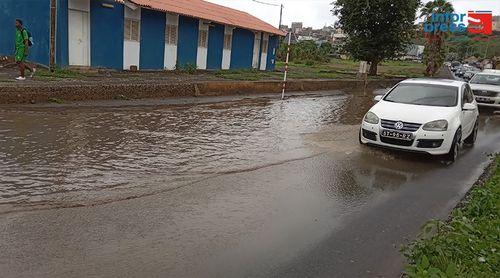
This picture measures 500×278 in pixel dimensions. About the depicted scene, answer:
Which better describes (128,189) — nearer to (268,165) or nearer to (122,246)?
A: (122,246)

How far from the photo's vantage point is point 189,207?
5352 millimetres

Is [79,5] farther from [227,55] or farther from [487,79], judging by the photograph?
[487,79]

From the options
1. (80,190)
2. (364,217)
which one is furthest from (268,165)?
(80,190)

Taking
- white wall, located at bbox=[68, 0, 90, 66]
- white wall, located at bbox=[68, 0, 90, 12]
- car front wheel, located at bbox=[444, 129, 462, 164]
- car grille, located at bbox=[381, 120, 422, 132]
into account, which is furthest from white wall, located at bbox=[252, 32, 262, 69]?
car grille, located at bbox=[381, 120, 422, 132]

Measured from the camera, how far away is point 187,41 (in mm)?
23219

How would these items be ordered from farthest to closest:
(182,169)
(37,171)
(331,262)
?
(182,169), (37,171), (331,262)

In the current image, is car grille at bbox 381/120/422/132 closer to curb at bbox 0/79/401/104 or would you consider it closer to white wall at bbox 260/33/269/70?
curb at bbox 0/79/401/104

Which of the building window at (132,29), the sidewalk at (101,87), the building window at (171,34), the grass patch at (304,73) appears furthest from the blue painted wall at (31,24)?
the grass patch at (304,73)

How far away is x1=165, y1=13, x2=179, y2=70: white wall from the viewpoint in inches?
862

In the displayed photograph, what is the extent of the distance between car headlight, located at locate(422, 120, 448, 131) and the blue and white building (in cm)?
1192

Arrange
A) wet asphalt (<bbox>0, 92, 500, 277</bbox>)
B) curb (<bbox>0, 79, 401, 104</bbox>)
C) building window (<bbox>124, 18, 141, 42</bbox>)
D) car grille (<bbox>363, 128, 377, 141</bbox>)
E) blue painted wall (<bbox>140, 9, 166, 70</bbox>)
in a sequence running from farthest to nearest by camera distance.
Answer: blue painted wall (<bbox>140, 9, 166, 70</bbox>), building window (<bbox>124, 18, 141, 42</bbox>), curb (<bbox>0, 79, 401, 104</bbox>), car grille (<bbox>363, 128, 377, 141</bbox>), wet asphalt (<bbox>0, 92, 500, 277</bbox>)

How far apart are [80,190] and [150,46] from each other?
16.2m

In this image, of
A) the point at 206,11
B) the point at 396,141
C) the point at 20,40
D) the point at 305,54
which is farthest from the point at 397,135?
the point at 305,54

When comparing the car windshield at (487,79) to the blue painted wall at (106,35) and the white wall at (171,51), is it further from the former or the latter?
the blue painted wall at (106,35)
